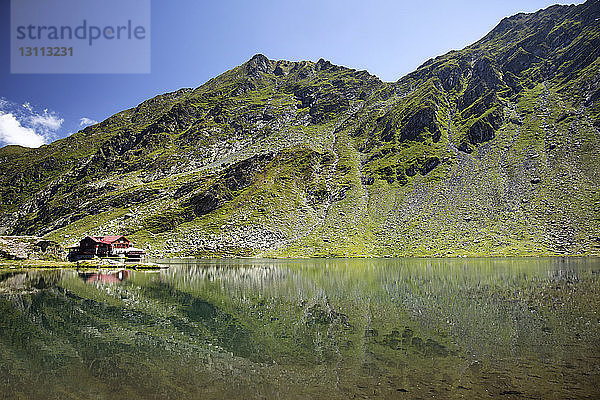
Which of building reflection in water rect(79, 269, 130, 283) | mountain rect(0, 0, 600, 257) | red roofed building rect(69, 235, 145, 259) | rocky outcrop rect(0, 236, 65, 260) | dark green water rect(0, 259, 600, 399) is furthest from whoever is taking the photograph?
mountain rect(0, 0, 600, 257)

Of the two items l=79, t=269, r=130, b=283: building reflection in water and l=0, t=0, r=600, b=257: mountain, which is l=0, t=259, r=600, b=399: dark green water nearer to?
l=79, t=269, r=130, b=283: building reflection in water

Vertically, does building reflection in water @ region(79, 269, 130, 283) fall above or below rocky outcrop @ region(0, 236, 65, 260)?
below

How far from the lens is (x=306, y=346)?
2009 cm

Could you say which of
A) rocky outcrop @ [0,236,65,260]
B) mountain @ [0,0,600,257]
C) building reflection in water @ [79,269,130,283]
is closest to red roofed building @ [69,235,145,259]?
rocky outcrop @ [0,236,65,260]

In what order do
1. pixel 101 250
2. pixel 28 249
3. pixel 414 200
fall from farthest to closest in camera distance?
pixel 414 200, pixel 101 250, pixel 28 249

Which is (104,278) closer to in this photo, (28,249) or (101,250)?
(28,249)

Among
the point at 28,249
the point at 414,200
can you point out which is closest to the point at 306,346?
the point at 28,249

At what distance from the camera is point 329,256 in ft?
397

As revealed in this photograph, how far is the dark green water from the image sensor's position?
14.2 m

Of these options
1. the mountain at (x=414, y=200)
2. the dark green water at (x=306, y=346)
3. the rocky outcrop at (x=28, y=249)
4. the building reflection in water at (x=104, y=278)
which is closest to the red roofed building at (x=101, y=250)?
the rocky outcrop at (x=28, y=249)

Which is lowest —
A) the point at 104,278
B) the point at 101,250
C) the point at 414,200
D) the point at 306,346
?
the point at 104,278

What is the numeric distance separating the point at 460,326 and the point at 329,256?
98.1 m

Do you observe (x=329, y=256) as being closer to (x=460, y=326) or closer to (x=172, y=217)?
(x=172, y=217)

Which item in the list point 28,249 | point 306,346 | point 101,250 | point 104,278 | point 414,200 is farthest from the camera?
point 414,200
